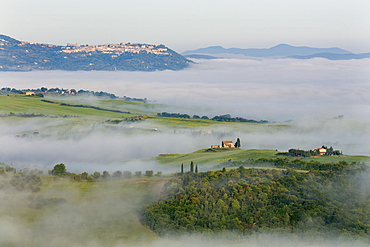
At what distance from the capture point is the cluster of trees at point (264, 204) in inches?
3418

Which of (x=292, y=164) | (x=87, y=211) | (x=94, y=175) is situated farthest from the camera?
(x=94, y=175)

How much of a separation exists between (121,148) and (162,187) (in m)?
89.7

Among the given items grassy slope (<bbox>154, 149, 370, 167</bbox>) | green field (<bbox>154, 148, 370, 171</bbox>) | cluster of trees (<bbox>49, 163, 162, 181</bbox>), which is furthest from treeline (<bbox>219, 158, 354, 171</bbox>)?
cluster of trees (<bbox>49, 163, 162, 181</bbox>)

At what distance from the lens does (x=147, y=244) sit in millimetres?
83375

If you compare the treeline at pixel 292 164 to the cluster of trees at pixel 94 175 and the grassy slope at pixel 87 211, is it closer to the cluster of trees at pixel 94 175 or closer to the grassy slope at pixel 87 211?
the cluster of trees at pixel 94 175

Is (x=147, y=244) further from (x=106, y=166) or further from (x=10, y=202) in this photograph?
(x=106, y=166)

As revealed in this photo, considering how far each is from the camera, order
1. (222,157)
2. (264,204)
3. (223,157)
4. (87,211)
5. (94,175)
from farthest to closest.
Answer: (222,157)
(223,157)
(94,175)
(87,211)
(264,204)

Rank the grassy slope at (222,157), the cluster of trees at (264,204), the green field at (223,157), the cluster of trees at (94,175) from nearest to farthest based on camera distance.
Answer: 1. the cluster of trees at (264,204)
2. the cluster of trees at (94,175)
3. the green field at (223,157)
4. the grassy slope at (222,157)

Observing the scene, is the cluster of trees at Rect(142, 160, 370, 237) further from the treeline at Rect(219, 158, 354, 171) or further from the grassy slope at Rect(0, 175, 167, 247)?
the grassy slope at Rect(0, 175, 167, 247)

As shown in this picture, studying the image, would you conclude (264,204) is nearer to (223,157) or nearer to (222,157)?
(223,157)

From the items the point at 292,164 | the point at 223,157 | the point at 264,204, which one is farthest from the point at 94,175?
the point at 292,164

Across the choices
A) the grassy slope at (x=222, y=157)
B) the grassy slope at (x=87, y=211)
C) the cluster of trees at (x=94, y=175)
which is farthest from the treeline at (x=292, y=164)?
the grassy slope at (x=87, y=211)

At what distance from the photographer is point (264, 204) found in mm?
92938

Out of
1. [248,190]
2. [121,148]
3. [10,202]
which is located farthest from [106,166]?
[248,190]
